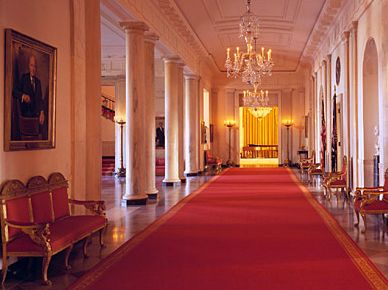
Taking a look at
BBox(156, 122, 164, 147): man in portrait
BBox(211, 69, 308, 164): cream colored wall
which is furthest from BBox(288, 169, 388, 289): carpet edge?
BBox(211, 69, 308, 164): cream colored wall

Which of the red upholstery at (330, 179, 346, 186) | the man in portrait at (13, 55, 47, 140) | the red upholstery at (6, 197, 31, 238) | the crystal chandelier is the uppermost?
the crystal chandelier

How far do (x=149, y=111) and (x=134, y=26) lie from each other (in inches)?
85.2

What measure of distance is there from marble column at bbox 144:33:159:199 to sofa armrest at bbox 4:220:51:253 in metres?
6.50

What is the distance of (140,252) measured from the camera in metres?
6.36

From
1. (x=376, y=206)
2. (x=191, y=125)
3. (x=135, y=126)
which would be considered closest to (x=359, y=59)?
(x=376, y=206)

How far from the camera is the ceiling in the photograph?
13602mm

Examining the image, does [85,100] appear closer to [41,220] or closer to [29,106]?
[29,106]

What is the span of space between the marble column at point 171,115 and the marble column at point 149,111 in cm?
311

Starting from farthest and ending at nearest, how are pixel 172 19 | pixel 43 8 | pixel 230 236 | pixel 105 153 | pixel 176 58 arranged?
pixel 105 153 < pixel 176 58 < pixel 172 19 < pixel 230 236 < pixel 43 8

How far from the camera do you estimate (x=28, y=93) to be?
5.77 metres

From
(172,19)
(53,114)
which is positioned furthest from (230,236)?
(172,19)

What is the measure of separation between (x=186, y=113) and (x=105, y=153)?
266 inches

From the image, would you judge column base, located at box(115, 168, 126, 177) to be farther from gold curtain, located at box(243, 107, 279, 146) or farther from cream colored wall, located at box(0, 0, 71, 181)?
gold curtain, located at box(243, 107, 279, 146)

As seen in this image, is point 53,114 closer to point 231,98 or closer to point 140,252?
point 140,252
